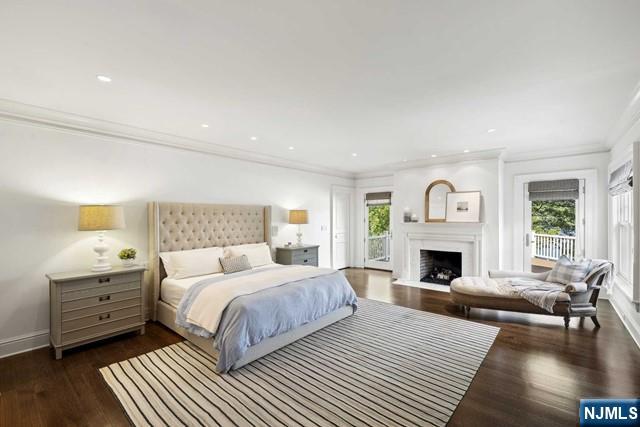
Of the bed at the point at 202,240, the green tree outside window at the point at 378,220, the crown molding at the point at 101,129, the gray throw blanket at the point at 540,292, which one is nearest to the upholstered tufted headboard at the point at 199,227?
the bed at the point at 202,240

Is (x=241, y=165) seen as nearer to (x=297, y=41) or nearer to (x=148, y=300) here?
(x=148, y=300)

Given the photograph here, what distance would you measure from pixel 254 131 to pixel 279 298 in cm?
227

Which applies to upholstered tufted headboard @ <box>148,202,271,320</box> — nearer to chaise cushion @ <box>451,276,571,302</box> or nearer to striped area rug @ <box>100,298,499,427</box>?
striped area rug @ <box>100,298,499,427</box>

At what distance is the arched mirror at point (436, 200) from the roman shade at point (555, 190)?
141 centimetres

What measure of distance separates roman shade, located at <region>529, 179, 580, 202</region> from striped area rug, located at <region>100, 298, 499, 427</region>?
334 centimetres

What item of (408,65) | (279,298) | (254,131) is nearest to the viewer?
(408,65)

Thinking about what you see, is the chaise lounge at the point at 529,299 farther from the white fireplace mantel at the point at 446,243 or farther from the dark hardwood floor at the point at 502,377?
the white fireplace mantel at the point at 446,243

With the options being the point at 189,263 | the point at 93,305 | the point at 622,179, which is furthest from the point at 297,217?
the point at 622,179

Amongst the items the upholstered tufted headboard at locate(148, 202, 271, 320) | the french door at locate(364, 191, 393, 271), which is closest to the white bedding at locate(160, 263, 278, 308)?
the upholstered tufted headboard at locate(148, 202, 271, 320)

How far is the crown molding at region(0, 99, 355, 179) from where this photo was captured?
9.92ft

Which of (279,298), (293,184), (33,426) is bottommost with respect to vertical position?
(33,426)

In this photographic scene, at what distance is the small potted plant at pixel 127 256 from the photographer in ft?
11.5

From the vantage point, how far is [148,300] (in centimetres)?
404

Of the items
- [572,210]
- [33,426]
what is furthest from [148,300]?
[572,210]
